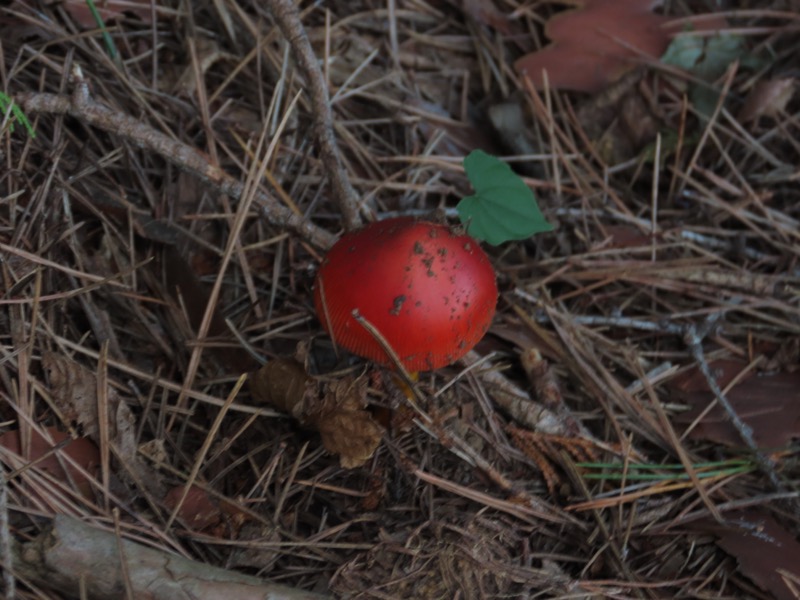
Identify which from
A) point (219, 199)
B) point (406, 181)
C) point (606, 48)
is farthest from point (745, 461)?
point (219, 199)

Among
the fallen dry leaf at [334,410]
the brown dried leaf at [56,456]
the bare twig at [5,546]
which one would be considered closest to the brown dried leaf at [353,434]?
the fallen dry leaf at [334,410]

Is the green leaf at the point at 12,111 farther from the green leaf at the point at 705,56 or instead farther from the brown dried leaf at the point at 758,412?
the green leaf at the point at 705,56

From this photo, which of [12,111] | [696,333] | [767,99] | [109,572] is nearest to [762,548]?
[696,333]

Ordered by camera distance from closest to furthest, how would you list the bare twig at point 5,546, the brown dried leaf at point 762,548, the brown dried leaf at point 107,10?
1. the bare twig at point 5,546
2. the brown dried leaf at point 762,548
3. the brown dried leaf at point 107,10

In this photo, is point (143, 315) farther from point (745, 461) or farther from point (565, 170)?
point (745, 461)

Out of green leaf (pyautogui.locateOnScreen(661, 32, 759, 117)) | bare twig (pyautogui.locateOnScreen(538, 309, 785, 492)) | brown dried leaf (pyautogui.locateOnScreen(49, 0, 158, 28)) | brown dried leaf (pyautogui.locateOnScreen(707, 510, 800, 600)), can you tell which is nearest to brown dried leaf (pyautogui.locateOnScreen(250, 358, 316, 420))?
bare twig (pyautogui.locateOnScreen(538, 309, 785, 492))

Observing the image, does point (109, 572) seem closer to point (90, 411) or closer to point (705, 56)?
point (90, 411)

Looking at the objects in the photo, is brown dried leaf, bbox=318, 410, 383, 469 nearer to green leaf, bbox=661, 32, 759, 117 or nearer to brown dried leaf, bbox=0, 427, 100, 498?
brown dried leaf, bbox=0, 427, 100, 498
